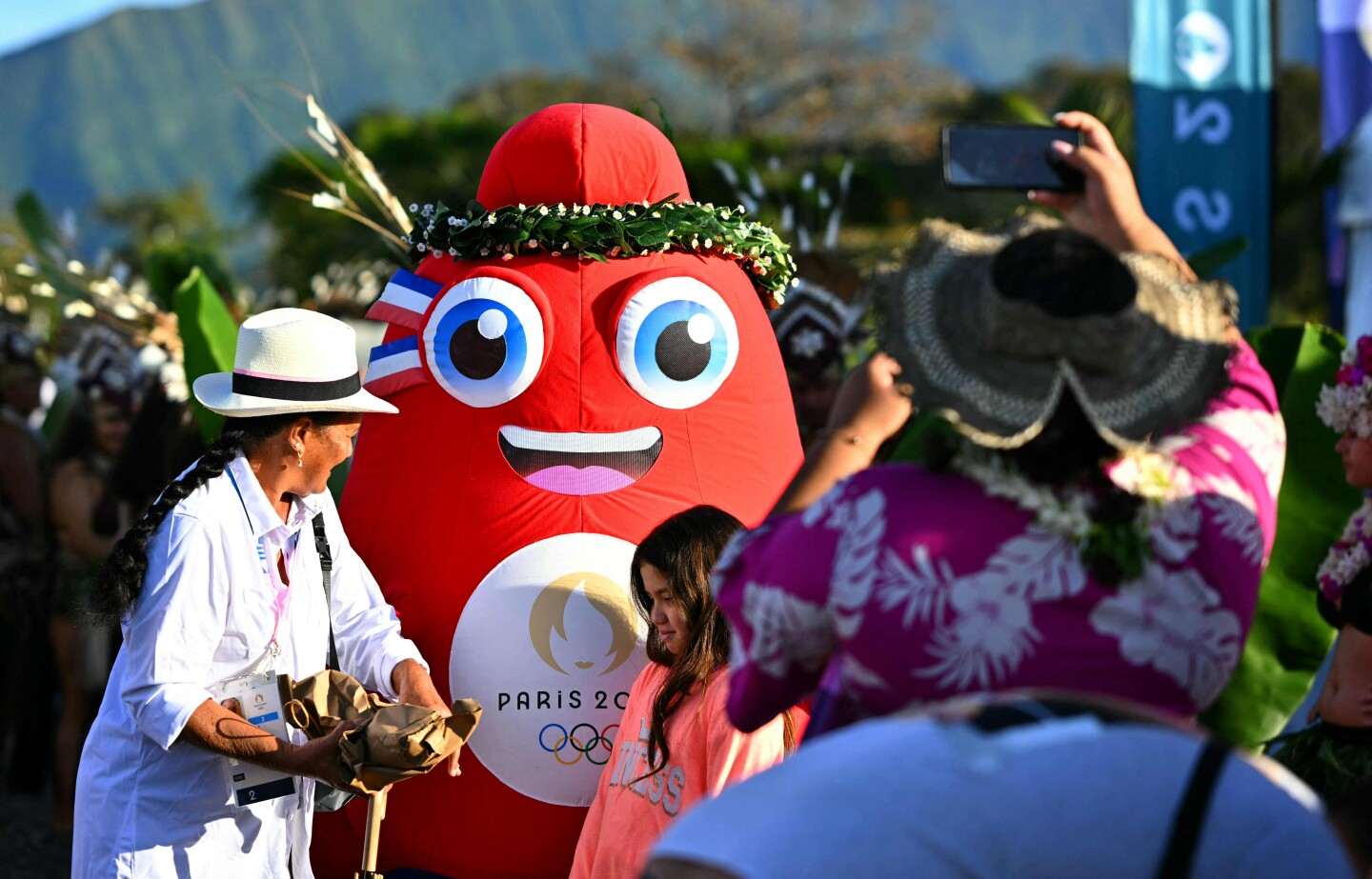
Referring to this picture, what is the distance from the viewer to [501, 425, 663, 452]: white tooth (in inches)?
126

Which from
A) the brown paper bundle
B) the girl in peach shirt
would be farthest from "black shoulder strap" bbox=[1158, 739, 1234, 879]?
the brown paper bundle

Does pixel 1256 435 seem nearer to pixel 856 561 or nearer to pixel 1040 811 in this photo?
pixel 856 561

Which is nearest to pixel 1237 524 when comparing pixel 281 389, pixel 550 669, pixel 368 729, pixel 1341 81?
pixel 368 729

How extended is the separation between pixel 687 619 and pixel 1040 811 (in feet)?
4.65

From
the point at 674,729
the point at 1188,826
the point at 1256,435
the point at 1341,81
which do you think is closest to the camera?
the point at 1188,826

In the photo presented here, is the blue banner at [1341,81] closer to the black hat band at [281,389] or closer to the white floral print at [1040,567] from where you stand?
the black hat band at [281,389]

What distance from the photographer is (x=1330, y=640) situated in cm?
404

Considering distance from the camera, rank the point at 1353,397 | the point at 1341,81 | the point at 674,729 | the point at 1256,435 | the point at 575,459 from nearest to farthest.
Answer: the point at 1256,435 < the point at 674,729 < the point at 575,459 < the point at 1353,397 < the point at 1341,81

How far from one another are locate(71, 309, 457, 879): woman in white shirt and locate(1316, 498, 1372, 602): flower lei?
1911 mm

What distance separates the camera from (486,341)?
3219 millimetres

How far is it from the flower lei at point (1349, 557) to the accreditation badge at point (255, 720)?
2.19 metres

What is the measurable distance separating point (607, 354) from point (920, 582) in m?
1.72

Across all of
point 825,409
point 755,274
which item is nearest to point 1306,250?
point 825,409

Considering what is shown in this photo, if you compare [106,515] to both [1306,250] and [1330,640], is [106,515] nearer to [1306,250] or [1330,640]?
[1330,640]
